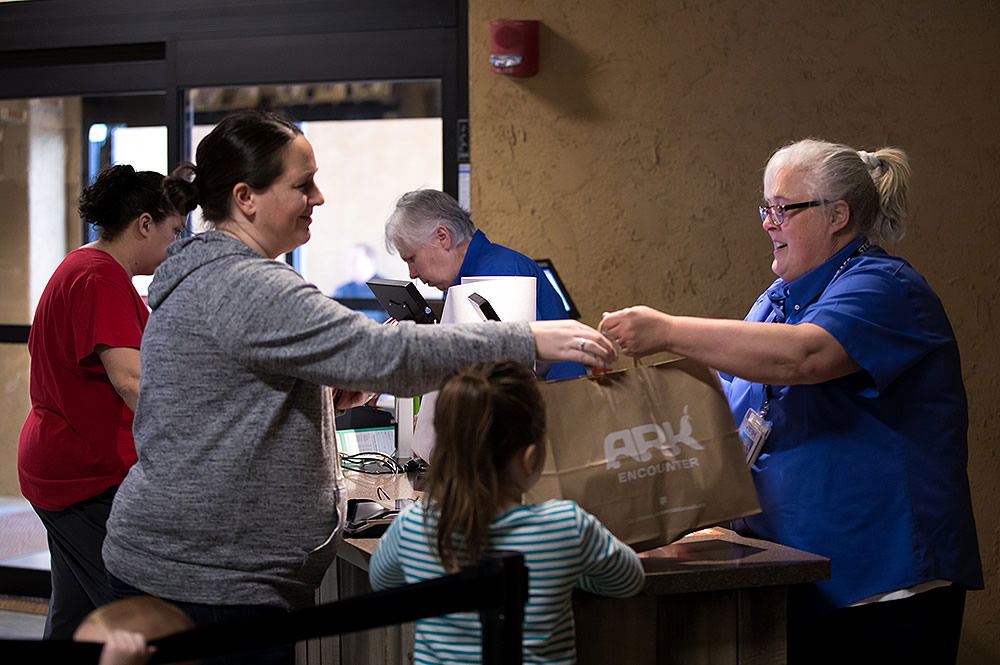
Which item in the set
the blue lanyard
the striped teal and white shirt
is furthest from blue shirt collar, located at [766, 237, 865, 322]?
the striped teal and white shirt

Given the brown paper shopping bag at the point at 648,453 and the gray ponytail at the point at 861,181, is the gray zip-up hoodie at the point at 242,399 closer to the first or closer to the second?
the brown paper shopping bag at the point at 648,453

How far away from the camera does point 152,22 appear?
4.23 meters

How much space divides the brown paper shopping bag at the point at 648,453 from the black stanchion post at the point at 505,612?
0.40m

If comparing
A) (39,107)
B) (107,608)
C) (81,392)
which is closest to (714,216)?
(81,392)

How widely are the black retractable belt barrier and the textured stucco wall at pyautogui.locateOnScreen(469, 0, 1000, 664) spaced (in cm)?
253

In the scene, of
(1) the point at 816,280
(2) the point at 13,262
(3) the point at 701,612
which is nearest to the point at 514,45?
(1) the point at 816,280

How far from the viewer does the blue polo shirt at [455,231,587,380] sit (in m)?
2.98

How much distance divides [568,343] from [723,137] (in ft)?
7.22

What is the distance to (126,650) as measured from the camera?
3.40ft

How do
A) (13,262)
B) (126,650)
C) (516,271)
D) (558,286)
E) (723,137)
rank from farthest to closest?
(13,262) < (723,137) < (558,286) < (516,271) < (126,650)

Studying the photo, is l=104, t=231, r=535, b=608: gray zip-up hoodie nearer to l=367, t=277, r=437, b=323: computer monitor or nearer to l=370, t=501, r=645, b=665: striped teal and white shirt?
l=370, t=501, r=645, b=665: striped teal and white shirt

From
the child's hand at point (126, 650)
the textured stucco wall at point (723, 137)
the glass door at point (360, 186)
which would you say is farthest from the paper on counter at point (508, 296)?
the glass door at point (360, 186)

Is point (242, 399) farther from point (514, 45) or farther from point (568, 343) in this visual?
point (514, 45)

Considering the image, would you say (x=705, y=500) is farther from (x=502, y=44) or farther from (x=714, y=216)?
(x=502, y=44)
